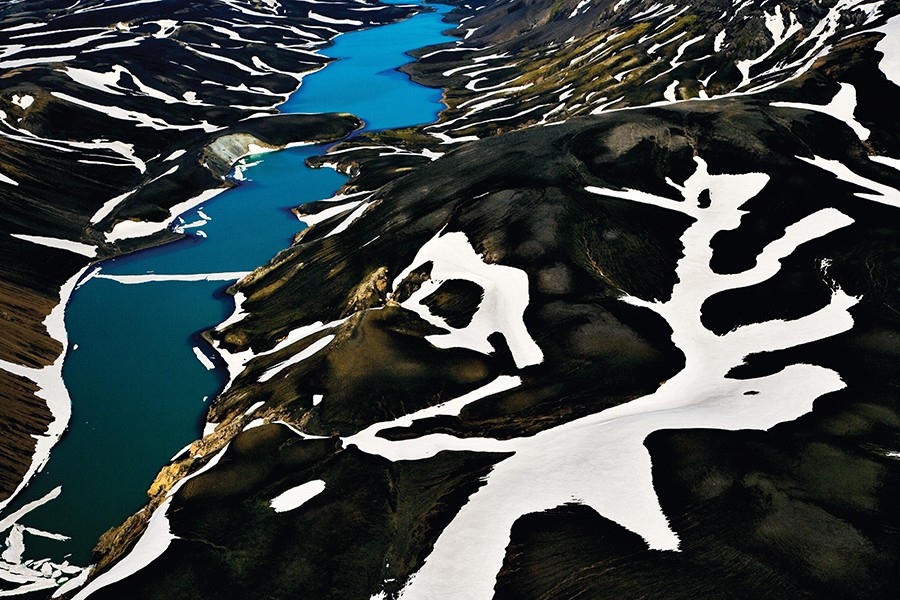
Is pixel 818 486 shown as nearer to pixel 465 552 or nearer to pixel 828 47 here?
pixel 465 552

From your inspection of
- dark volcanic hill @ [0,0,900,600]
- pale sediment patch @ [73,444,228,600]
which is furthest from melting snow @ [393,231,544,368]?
pale sediment patch @ [73,444,228,600]

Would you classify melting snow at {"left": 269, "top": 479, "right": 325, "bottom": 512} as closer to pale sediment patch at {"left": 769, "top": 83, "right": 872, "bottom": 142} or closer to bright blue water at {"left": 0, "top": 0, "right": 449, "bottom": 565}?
bright blue water at {"left": 0, "top": 0, "right": 449, "bottom": 565}

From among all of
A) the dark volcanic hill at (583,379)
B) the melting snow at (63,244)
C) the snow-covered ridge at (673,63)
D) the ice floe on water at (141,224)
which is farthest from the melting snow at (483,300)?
the snow-covered ridge at (673,63)

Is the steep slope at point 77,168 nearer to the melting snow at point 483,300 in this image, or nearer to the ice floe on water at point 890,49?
the melting snow at point 483,300

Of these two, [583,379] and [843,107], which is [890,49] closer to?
[843,107]

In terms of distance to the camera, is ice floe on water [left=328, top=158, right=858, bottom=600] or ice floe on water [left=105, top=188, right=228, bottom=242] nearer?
ice floe on water [left=328, top=158, right=858, bottom=600]
